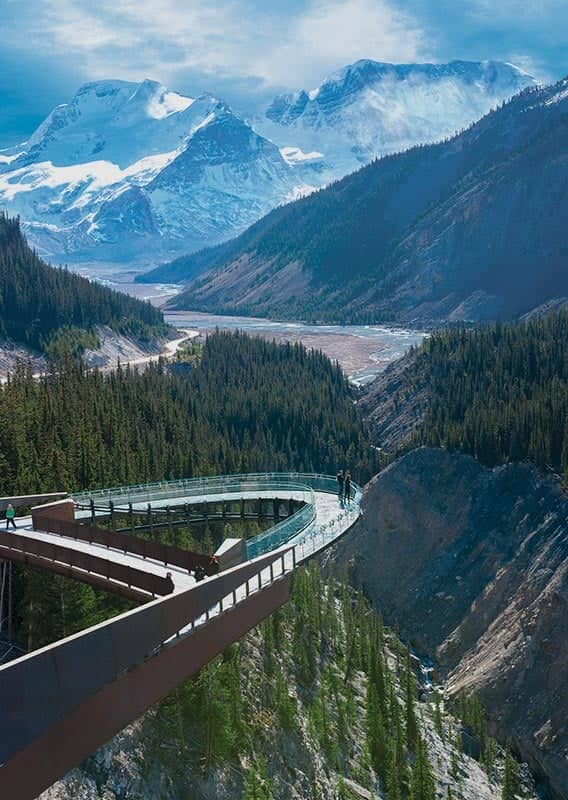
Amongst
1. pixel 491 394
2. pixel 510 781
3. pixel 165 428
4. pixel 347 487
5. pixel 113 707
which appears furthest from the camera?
pixel 491 394

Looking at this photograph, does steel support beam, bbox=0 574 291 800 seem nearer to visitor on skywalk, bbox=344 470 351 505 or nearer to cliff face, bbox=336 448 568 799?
visitor on skywalk, bbox=344 470 351 505

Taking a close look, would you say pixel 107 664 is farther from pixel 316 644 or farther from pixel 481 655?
pixel 481 655

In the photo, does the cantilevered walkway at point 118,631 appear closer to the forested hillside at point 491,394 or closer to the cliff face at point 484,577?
the cliff face at point 484,577

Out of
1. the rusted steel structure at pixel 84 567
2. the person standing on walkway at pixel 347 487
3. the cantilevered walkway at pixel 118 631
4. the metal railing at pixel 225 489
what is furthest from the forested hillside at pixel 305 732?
the person standing on walkway at pixel 347 487

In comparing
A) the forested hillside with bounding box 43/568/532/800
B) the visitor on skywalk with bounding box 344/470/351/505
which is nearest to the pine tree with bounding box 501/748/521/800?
the forested hillside with bounding box 43/568/532/800

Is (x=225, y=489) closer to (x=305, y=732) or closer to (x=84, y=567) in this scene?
(x=305, y=732)

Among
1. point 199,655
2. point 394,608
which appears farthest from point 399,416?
point 199,655

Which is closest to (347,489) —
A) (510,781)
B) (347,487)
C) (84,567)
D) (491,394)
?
(347,487)
